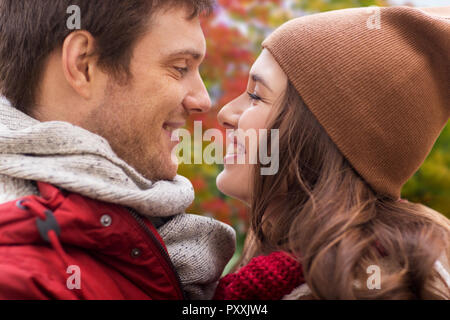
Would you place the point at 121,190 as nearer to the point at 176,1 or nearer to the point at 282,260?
the point at 282,260

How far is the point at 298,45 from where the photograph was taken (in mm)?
2229

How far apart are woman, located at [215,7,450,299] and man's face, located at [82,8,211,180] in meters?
0.35

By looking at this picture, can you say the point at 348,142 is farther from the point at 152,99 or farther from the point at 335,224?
the point at 152,99

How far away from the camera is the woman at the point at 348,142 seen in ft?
6.42

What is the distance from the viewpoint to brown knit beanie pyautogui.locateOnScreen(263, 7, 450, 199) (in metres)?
2.13

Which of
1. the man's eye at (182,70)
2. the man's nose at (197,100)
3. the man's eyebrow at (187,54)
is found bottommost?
the man's nose at (197,100)

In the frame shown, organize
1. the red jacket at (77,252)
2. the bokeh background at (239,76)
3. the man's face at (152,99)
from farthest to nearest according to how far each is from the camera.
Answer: the bokeh background at (239,76) → the man's face at (152,99) → the red jacket at (77,252)

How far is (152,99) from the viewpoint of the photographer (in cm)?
228

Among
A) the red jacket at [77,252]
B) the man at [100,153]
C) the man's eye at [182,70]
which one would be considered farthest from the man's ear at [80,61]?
the red jacket at [77,252]

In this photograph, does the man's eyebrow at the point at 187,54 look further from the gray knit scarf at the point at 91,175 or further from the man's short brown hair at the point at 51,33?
the gray knit scarf at the point at 91,175

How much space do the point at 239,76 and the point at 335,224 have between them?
2.99 metres

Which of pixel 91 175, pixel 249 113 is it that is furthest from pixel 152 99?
pixel 91 175
